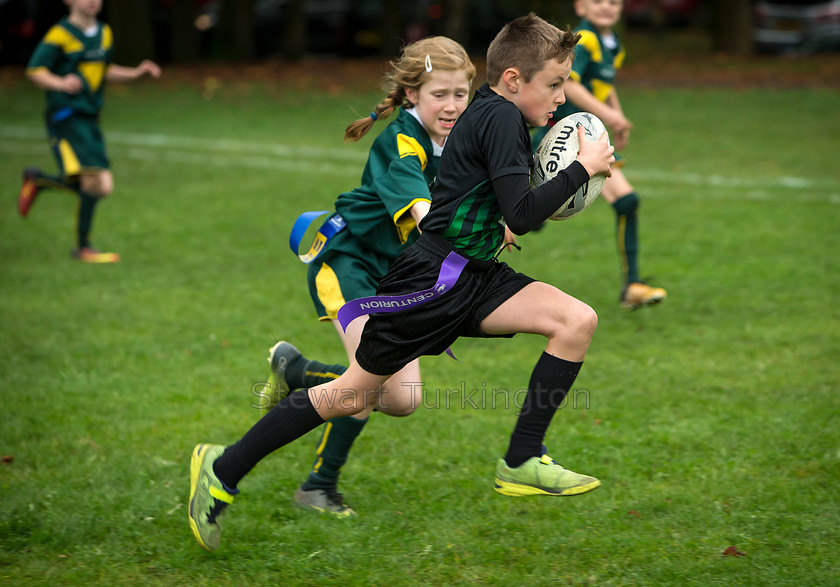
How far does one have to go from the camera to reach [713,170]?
11859mm

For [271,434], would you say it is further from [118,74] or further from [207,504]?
[118,74]

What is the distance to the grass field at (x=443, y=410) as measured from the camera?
375 centimetres

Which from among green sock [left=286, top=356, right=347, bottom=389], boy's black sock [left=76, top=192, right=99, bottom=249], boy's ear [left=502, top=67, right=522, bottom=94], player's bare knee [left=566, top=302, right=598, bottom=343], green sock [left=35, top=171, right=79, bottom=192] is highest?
boy's ear [left=502, top=67, right=522, bottom=94]

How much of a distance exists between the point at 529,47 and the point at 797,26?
2374cm

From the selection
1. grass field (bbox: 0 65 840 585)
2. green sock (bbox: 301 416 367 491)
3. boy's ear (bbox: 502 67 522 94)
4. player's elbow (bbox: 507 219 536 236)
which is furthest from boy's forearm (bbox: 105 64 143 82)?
player's elbow (bbox: 507 219 536 236)

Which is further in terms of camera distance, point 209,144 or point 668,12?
point 668,12

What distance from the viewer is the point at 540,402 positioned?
3488 millimetres

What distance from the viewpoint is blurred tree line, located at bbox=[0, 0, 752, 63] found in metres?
22.1

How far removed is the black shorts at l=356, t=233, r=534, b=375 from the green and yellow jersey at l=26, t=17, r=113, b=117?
5.74 m

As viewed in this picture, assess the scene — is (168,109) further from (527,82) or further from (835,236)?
(527,82)

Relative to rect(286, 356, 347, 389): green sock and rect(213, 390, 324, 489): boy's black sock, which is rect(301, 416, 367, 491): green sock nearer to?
rect(286, 356, 347, 389): green sock

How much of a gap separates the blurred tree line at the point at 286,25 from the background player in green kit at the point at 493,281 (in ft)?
62.2
